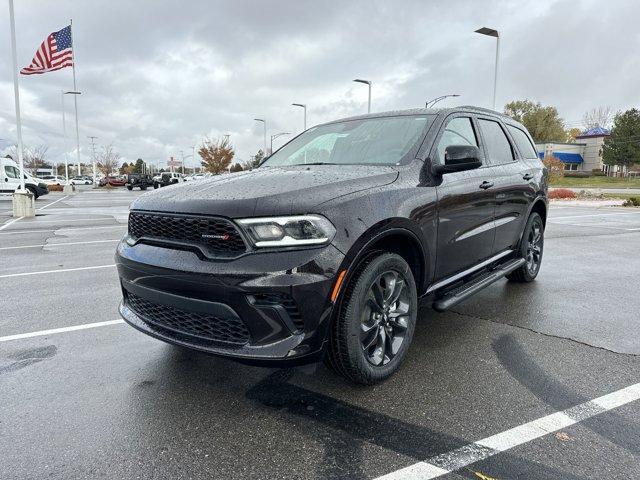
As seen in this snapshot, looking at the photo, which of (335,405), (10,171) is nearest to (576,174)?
(10,171)

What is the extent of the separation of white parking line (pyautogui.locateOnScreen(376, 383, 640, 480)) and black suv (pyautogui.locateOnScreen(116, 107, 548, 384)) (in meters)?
0.70

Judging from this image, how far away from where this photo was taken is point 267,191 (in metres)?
2.62

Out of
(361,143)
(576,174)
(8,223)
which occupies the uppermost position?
(576,174)

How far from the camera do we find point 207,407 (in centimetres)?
273

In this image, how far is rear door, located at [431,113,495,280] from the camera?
135 inches

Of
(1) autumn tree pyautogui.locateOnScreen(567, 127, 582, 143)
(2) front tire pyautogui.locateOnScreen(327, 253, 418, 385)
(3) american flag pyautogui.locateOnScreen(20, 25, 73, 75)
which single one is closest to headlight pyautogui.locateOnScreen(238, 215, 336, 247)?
(2) front tire pyautogui.locateOnScreen(327, 253, 418, 385)

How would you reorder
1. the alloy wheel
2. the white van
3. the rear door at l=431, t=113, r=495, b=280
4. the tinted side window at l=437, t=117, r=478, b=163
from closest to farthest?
1. the alloy wheel
2. the rear door at l=431, t=113, r=495, b=280
3. the tinted side window at l=437, t=117, r=478, b=163
4. the white van

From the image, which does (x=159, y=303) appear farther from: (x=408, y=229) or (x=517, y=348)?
(x=517, y=348)

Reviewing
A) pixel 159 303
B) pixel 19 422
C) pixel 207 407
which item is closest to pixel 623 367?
pixel 207 407

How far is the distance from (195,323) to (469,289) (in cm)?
222

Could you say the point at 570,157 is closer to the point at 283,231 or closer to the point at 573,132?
the point at 573,132

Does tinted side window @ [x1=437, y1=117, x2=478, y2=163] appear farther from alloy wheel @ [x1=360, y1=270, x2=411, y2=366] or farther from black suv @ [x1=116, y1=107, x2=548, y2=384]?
alloy wheel @ [x1=360, y1=270, x2=411, y2=366]

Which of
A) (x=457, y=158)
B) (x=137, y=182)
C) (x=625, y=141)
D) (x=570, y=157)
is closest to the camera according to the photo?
(x=457, y=158)

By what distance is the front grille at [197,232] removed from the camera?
247 cm
